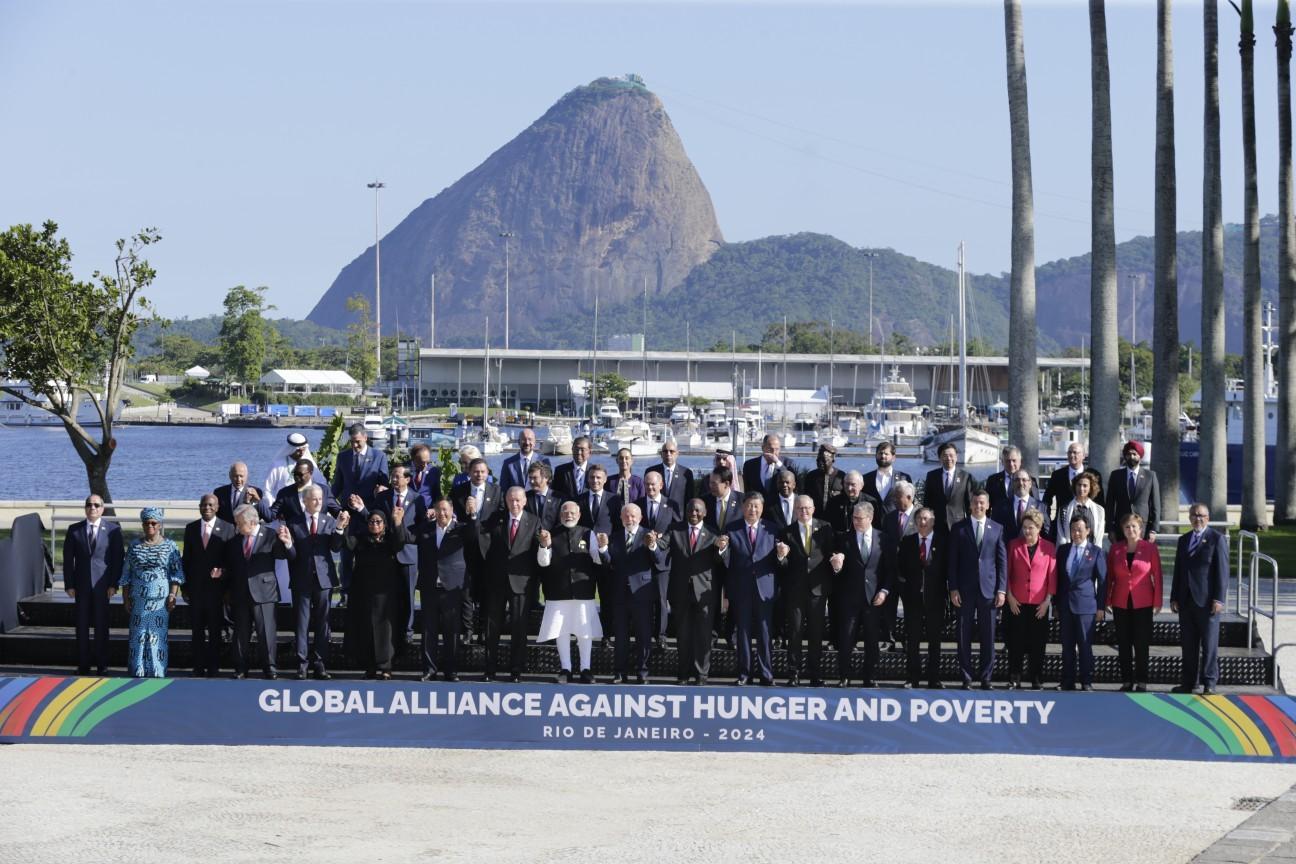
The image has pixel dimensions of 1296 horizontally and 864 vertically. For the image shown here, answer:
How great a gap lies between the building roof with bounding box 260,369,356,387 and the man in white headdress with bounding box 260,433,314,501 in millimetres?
135714

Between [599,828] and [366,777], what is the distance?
92.6 inches

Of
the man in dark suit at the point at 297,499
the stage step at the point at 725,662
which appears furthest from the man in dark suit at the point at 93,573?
the man in dark suit at the point at 297,499

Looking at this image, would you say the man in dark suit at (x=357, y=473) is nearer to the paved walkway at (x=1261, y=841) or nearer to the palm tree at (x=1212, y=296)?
the paved walkway at (x=1261, y=841)

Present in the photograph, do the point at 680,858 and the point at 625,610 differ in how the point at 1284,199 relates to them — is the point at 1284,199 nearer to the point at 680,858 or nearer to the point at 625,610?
the point at 625,610

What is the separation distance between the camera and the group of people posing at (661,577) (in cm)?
1461

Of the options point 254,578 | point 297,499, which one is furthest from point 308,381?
point 254,578

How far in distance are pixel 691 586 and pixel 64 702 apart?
5.48 meters

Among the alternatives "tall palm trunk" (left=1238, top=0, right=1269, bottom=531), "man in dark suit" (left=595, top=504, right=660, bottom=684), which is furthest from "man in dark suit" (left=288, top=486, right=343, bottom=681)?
"tall palm trunk" (left=1238, top=0, right=1269, bottom=531)

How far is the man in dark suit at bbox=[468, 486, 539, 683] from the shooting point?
1476 centimetres

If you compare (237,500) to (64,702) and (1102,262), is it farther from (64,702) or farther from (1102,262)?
(1102,262)

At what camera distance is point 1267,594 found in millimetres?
23344

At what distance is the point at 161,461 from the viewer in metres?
92.5

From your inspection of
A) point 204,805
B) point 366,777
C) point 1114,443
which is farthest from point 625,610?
point 1114,443

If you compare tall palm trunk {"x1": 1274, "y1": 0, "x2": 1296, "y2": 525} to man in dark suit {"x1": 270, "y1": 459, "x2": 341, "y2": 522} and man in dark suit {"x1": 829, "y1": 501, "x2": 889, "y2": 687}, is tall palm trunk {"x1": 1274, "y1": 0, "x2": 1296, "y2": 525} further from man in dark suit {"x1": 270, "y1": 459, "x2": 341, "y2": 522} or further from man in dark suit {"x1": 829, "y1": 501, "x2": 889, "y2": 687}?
man in dark suit {"x1": 270, "y1": 459, "x2": 341, "y2": 522}
